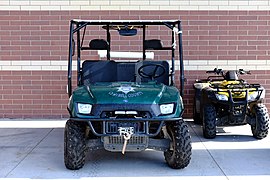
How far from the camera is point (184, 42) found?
9023 millimetres

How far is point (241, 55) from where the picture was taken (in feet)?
29.6

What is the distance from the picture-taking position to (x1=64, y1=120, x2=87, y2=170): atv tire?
17.0 ft

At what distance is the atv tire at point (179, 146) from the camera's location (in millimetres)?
5191

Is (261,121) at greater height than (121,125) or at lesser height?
lesser

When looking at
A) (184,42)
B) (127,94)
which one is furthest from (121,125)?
(184,42)

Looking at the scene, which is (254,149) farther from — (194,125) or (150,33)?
(150,33)

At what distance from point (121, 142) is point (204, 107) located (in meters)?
2.43

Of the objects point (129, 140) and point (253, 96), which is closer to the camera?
point (129, 140)

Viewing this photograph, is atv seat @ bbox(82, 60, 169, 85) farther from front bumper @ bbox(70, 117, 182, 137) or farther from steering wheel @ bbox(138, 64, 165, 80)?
front bumper @ bbox(70, 117, 182, 137)

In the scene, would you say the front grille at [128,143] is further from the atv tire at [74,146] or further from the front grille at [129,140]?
the atv tire at [74,146]

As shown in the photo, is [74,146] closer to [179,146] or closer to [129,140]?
[129,140]

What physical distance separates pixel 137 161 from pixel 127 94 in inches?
42.9

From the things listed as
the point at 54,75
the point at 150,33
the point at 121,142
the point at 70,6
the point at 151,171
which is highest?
the point at 70,6

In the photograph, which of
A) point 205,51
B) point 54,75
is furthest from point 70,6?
point 205,51
